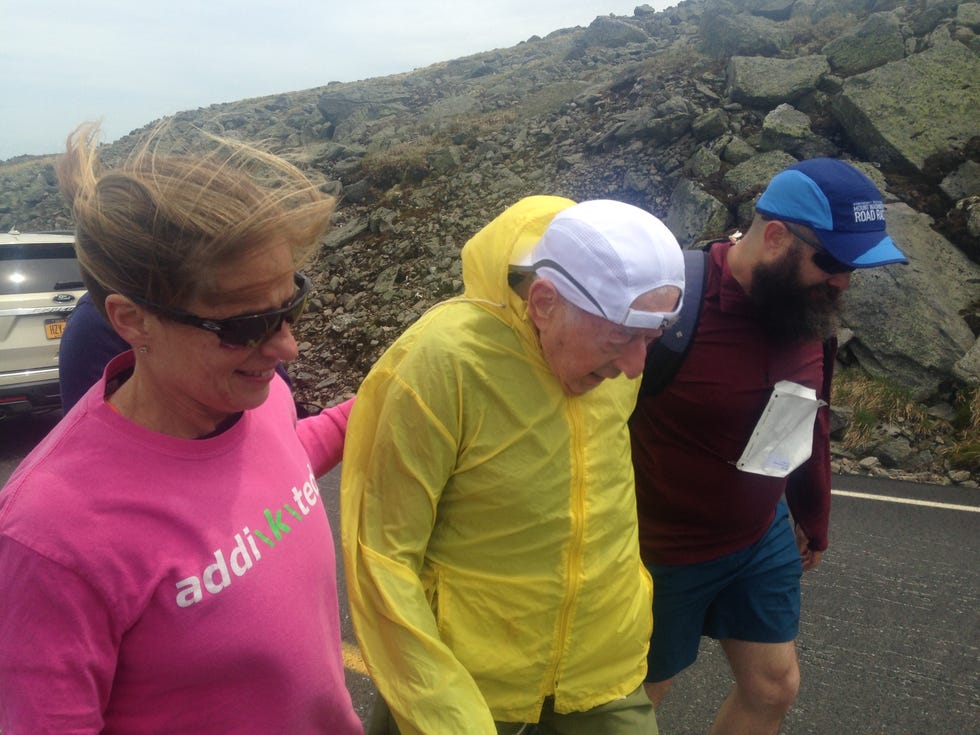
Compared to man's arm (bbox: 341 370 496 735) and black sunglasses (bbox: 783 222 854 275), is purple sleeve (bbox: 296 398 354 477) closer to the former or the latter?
man's arm (bbox: 341 370 496 735)

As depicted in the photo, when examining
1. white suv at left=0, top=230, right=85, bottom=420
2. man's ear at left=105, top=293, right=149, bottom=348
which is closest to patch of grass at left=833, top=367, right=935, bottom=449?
man's ear at left=105, top=293, right=149, bottom=348

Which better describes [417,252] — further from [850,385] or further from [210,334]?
[210,334]

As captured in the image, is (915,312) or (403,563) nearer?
(403,563)

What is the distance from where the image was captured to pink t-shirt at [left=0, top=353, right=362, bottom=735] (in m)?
1.03

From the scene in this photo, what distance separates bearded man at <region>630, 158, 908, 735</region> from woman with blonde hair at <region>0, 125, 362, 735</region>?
54.9 inches

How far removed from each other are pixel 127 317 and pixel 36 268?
6281 millimetres

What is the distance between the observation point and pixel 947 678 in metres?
3.45

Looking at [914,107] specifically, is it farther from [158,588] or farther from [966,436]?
[158,588]

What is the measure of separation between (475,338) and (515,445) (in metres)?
0.26

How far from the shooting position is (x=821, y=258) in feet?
7.65

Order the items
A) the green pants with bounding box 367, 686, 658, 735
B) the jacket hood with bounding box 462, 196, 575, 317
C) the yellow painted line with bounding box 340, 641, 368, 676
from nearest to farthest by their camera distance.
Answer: the jacket hood with bounding box 462, 196, 575, 317
the green pants with bounding box 367, 686, 658, 735
the yellow painted line with bounding box 340, 641, 368, 676

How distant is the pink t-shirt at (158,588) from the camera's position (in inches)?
40.6

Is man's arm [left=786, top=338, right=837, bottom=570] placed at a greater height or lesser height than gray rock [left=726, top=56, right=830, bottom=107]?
lesser

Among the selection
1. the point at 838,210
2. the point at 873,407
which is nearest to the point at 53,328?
the point at 838,210
